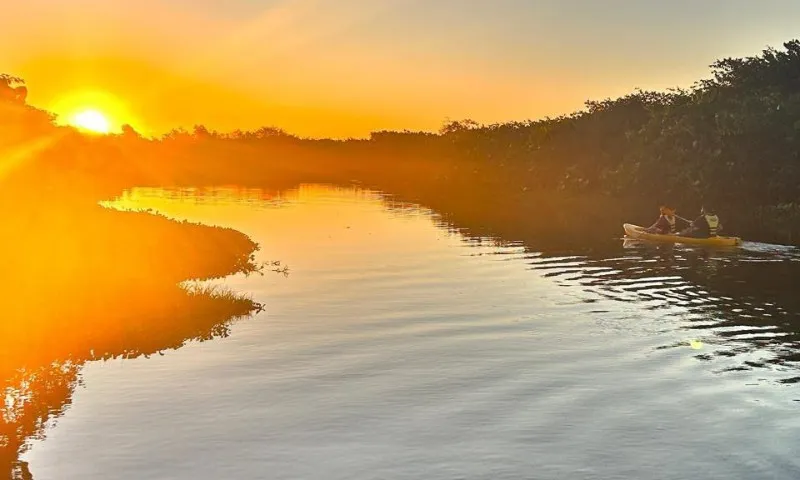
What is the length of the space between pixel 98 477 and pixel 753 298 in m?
30.3

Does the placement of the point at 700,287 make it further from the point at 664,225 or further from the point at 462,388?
the point at 462,388

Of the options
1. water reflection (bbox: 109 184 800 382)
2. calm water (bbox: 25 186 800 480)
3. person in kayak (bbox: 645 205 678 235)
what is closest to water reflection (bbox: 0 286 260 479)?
calm water (bbox: 25 186 800 480)

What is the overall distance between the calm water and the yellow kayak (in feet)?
35.2

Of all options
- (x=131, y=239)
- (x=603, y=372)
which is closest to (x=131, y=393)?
(x=603, y=372)

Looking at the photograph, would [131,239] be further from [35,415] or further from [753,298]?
[753,298]

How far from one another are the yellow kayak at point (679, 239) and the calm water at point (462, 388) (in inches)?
423

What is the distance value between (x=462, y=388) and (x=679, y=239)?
38792mm

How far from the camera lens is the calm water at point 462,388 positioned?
17.5 m

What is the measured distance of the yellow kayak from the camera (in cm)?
5397

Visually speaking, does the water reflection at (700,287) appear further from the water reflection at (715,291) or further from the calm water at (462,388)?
the calm water at (462,388)

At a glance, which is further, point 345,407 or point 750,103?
point 750,103

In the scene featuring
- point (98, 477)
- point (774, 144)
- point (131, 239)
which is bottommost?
point (98, 477)

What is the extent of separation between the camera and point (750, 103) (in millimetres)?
80625

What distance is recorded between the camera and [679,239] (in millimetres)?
57406
